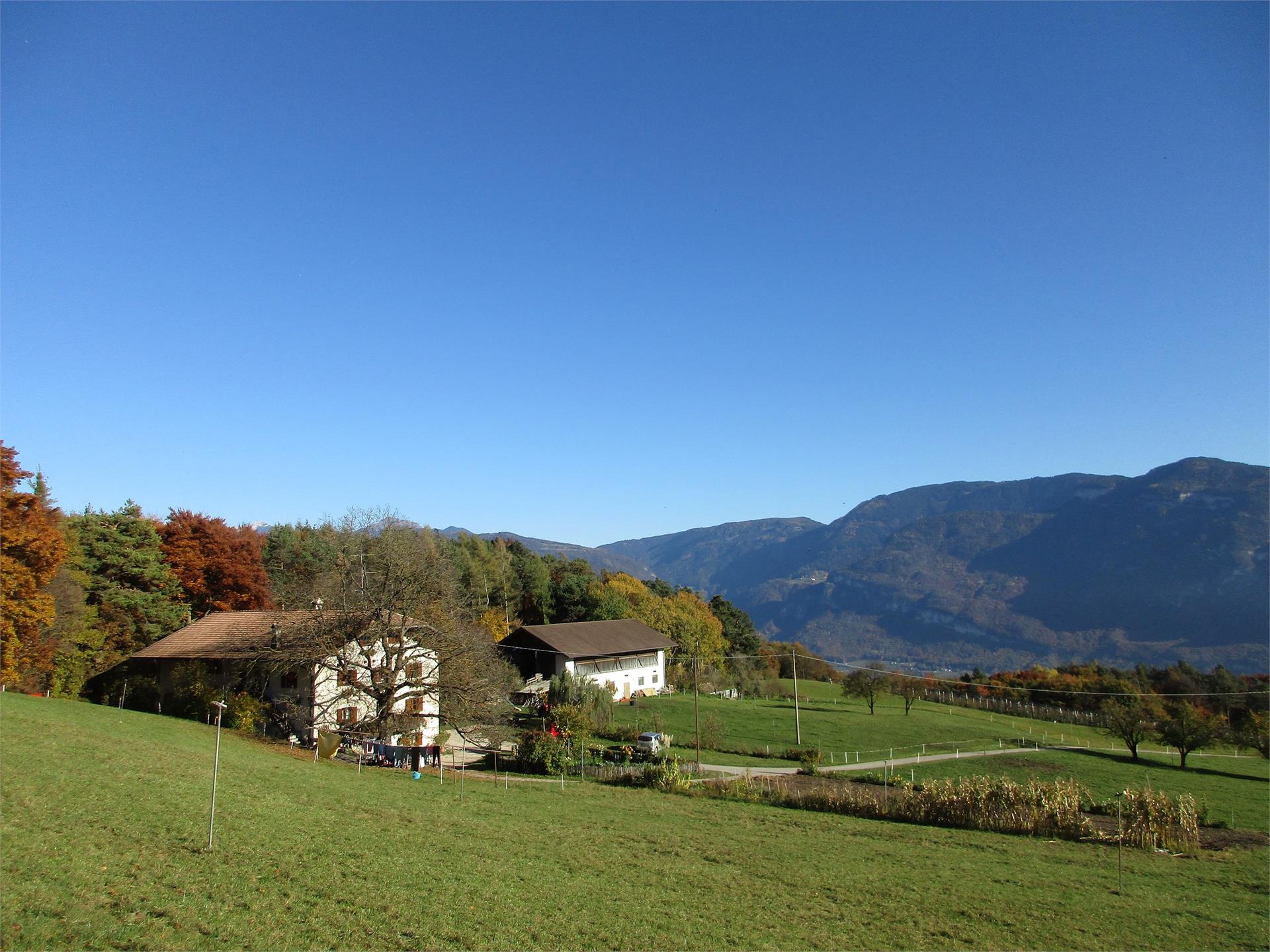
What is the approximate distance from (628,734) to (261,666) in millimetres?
23332

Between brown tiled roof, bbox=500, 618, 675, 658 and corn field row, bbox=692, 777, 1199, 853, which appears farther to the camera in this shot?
brown tiled roof, bbox=500, 618, 675, 658

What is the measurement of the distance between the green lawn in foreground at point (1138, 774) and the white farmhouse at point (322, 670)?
85.0 feet

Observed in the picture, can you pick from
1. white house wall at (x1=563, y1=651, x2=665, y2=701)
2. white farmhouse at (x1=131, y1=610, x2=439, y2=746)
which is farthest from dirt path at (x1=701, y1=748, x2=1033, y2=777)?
white house wall at (x1=563, y1=651, x2=665, y2=701)

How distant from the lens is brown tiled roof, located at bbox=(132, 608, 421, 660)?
35594 mm

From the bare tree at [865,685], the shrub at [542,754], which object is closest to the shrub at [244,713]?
the shrub at [542,754]

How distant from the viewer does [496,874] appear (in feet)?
47.7

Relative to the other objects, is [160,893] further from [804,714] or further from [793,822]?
[804,714]

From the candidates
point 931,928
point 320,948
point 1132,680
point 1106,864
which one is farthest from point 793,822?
point 1132,680

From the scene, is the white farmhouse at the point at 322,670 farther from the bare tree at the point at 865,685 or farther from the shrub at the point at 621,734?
the bare tree at the point at 865,685

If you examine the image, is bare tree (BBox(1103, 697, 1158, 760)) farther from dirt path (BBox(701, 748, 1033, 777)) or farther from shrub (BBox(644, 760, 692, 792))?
shrub (BBox(644, 760, 692, 792))

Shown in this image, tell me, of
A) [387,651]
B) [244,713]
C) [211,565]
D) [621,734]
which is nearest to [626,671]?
[621,734]

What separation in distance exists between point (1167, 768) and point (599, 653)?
144ft

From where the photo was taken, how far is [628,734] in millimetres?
47875

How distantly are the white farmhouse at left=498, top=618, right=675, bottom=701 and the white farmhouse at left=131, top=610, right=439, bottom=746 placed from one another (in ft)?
83.1
